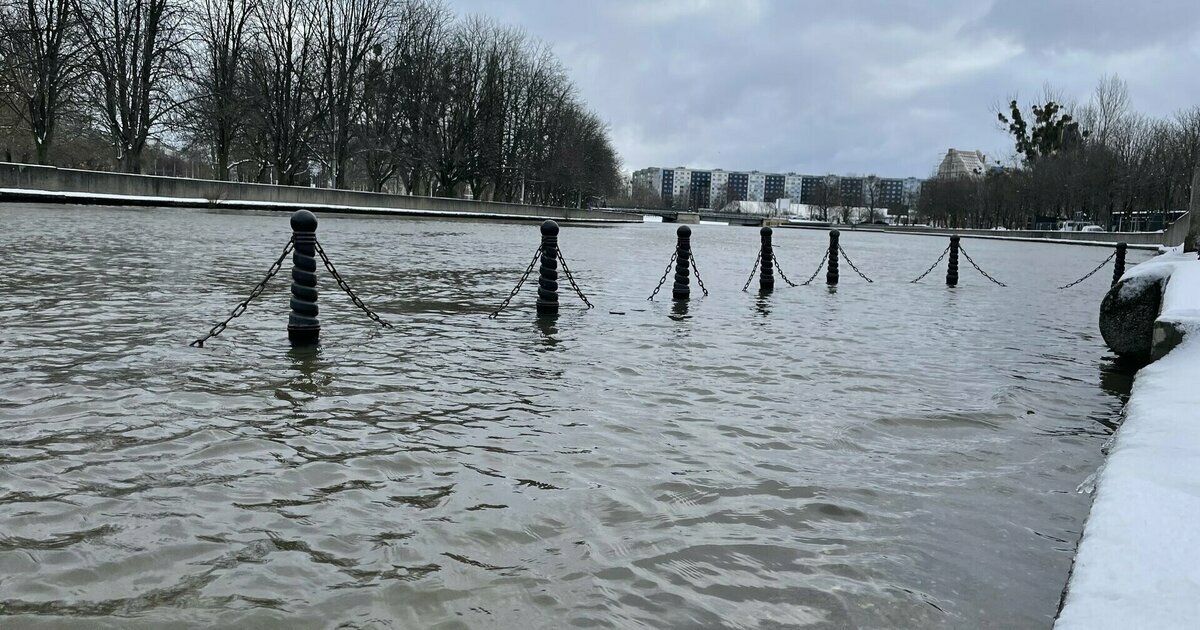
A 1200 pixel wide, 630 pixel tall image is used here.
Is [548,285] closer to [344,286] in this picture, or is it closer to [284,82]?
[344,286]

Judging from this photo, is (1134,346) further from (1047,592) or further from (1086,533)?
(1086,533)

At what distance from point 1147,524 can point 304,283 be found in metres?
7.23

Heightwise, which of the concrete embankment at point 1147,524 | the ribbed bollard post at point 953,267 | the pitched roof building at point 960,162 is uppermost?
the pitched roof building at point 960,162

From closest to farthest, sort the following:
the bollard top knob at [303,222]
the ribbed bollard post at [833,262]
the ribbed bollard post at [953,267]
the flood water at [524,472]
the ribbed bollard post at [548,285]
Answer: the flood water at [524,472], the bollard top knob at [303,222], the ribbed bollard post at [548,285], the ribbed bollard post at [833,262], the ribbed bollard post at [953,267]

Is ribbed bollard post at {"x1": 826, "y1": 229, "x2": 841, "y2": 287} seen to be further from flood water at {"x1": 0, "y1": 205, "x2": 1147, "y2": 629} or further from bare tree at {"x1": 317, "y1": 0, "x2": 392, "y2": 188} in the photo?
bare tree at {"x1": 317, "y1": 0, "x2": 392, "y2": 188}

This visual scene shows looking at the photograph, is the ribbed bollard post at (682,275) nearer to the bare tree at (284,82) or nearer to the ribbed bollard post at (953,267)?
the ribbed bollard post at (953,267)

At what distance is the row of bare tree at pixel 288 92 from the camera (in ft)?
132

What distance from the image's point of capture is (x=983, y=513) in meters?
4.49

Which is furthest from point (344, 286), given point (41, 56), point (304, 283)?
point (41, 56)

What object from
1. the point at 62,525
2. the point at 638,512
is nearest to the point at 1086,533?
the point at 638,512

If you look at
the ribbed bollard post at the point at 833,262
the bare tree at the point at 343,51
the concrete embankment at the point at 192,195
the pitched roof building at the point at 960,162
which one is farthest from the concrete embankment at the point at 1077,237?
the pitched roof building at the point at 960,162

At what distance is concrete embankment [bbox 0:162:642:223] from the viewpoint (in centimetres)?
2872

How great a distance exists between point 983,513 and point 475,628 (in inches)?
109

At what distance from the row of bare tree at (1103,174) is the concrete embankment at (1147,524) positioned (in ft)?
173
